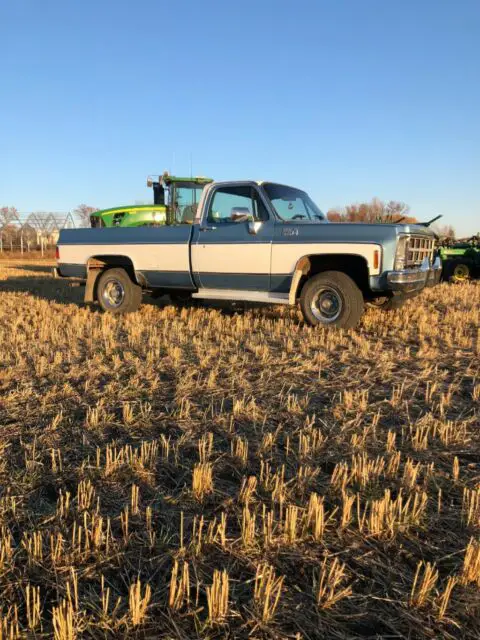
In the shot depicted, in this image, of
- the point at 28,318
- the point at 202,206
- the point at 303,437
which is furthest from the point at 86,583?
the point at 28,318

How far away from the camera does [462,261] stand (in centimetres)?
1474

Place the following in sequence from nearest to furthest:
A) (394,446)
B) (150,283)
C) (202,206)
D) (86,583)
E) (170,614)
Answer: (170,614)
(86,583)
(394,446)
(202,206)
(150,283)

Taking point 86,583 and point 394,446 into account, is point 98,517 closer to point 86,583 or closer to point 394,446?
point 86,583

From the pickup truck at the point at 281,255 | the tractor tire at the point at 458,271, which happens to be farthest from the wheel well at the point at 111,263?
the tractor tire at the point at 458,271

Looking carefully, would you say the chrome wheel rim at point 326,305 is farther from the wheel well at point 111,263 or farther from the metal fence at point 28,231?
the metal fence at point 28,231

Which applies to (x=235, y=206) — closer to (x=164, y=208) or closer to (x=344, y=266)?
(x=344, y=266)

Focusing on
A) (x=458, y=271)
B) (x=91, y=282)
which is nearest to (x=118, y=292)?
(x=91, y=282)

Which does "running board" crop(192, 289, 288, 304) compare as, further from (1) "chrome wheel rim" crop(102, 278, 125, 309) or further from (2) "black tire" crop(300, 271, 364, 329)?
(1) "chrome wheel rim" crop(102, 278, 125, 309)

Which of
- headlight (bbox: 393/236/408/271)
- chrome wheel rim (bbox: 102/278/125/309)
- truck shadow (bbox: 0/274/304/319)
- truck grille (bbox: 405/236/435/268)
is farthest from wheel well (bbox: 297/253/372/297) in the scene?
chrome wheel rim (bbox: 102/278/125/309)

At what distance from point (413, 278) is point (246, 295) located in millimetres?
2314

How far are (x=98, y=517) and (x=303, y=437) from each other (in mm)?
1385

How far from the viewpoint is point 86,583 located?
1.90m

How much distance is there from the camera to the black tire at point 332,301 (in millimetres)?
6461

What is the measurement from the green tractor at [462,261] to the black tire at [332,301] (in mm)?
9212
